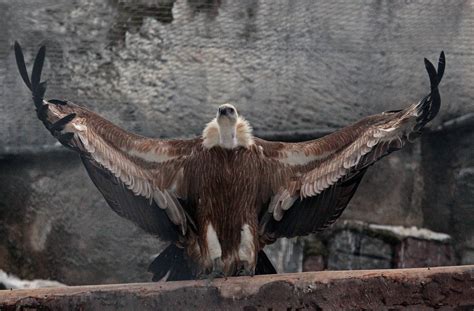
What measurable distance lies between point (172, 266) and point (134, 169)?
415 mm

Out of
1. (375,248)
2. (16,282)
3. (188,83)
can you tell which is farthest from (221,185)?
(16,282)

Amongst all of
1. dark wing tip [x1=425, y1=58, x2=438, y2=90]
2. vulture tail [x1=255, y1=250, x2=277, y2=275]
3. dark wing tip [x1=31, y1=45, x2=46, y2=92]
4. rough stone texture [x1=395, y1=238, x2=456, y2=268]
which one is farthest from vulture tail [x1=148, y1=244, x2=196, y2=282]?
rough stone texture [x1=395, y1=238, x2=456, y2=268]

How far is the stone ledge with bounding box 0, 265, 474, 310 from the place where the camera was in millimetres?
2307

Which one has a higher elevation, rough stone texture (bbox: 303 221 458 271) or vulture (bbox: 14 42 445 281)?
vulture (bbox: 14 42 445 281)

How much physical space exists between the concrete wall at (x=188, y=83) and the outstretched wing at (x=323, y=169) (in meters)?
1.32

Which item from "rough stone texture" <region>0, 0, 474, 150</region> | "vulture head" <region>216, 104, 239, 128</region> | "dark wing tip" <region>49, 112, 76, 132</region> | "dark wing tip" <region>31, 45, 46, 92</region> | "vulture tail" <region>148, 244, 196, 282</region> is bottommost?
"vulture tail" <region>148, 244, 196, 282</region>

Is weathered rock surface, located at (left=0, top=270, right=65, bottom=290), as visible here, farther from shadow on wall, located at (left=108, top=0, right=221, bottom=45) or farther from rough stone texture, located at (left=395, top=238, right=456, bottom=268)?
rough stone texture, located at (left=395, top=238, right=456, bottom=268)

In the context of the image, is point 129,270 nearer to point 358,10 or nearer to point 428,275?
point 358,10

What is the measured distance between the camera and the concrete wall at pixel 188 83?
14.7ft

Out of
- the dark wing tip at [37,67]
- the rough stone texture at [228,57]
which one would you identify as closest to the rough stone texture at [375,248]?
the rough stone texture at [228,57]

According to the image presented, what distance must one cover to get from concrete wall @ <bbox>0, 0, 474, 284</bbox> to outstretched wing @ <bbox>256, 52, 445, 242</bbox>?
52.0 inches

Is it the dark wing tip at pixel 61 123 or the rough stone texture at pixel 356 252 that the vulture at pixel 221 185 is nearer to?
the dark wing tip at pixel 61 123

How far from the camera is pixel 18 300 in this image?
2.36 m

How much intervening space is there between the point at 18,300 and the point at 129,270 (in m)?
2.12
